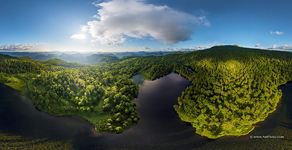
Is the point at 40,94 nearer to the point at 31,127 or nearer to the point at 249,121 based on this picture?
the point at 31,127

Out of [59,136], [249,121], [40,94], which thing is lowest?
[59,136]

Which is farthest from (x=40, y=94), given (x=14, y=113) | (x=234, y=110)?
(x=234, y=110)

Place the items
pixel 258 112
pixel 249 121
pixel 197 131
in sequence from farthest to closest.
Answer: pixel 258 112
pixel 249 121
pixel 197 131

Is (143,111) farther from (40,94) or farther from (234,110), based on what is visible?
(40,94)

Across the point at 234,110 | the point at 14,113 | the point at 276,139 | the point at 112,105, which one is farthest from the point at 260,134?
the point at 14,113

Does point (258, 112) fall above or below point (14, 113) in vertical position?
above

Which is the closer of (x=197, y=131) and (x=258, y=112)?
(x=197, y=131)

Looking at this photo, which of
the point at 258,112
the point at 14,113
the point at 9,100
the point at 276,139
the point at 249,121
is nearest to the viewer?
the point at 276,139
